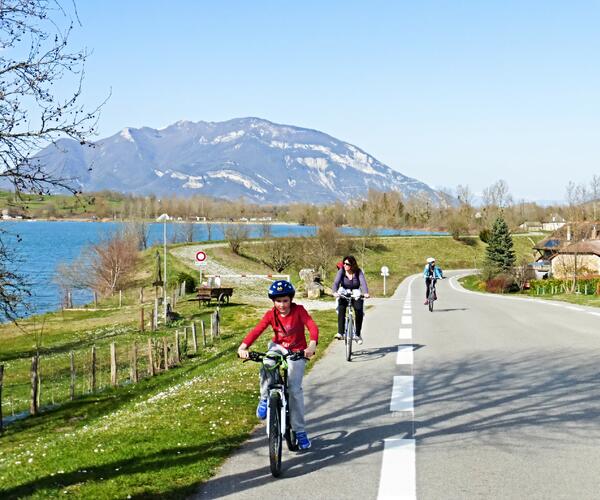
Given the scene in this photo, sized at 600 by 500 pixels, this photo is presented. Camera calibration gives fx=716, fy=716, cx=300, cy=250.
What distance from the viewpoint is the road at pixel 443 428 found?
232 inches

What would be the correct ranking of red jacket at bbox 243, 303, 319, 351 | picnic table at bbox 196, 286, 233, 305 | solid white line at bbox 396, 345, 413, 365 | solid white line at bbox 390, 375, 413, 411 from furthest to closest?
1. picnic table at bbox 196, 286, 233, 305
2. solid white line at bbox 396, 345, 413, 365
3. solid white line at bbox 390, 375, 413, 411
4. red jacket at bbox 243, 303, 319, 351

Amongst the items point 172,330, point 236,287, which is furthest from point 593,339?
point 236,287

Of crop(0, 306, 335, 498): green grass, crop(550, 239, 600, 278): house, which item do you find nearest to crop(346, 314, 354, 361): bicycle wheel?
crop(0, 306, 335, 498): green grass

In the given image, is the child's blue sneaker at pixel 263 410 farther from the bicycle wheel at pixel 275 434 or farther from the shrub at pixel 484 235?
the shrub at pixel 484 235

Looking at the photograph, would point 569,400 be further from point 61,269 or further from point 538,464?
point 61,269

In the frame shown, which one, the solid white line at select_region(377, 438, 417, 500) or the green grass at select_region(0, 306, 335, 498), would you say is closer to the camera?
the solid white line at select_region(377, 438, 417, 500)

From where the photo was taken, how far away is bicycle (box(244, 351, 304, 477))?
6.18 metres

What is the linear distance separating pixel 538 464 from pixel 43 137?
7.90 m

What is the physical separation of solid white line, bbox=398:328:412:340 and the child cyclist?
980 cm

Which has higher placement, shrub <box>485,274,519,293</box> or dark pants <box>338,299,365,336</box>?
dark pants <box>338,299,365,336</box>

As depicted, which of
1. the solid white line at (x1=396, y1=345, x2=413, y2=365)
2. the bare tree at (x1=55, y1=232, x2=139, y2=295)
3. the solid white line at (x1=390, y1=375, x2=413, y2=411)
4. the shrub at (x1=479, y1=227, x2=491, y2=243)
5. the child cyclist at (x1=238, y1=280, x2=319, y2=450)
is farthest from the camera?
the shrub at (x1=479, y1=227, x2=491, y2=243)

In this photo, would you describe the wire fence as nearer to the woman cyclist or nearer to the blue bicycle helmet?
the woman cyclist

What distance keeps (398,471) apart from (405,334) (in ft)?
37.5

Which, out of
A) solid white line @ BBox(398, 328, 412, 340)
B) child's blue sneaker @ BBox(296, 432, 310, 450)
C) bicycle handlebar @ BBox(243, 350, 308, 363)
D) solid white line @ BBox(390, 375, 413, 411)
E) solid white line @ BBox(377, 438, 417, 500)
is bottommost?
solid white line @ BBox(398, 328, 412, 340)
